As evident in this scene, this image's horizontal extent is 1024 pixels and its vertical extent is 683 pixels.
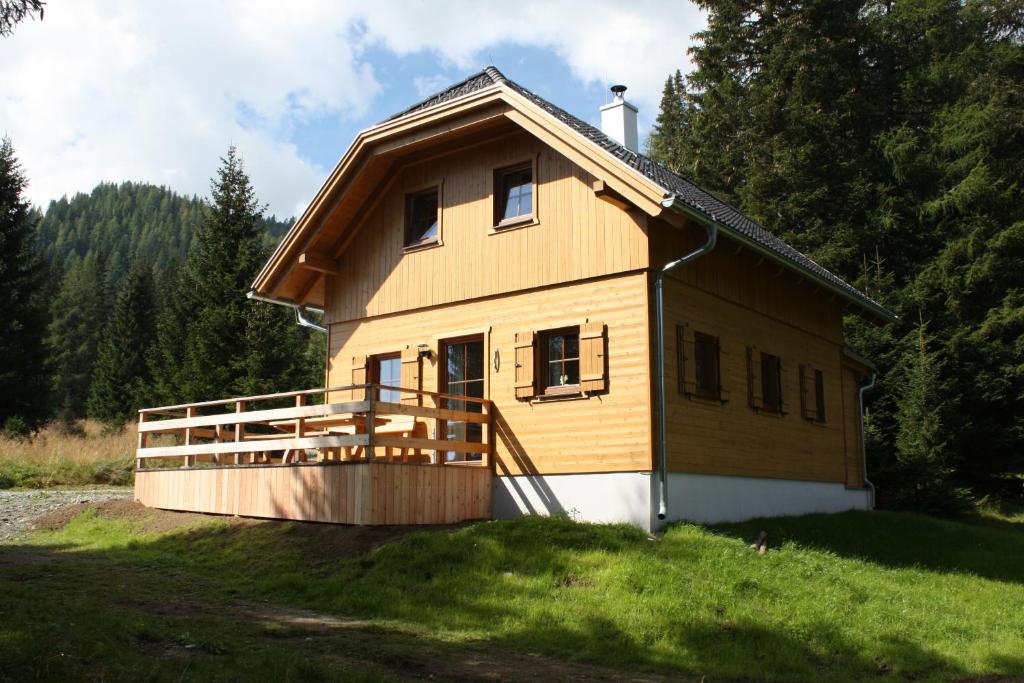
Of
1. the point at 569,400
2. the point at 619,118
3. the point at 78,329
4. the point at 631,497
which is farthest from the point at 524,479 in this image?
the point at 78,329

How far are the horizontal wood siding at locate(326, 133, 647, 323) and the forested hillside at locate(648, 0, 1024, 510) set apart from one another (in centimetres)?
1319

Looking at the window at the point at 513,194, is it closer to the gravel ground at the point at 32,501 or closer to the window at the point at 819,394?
the window at the point at 819,394

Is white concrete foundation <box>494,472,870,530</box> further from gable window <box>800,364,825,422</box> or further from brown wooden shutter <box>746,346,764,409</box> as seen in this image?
gable window <box>800,364,825,422</box>

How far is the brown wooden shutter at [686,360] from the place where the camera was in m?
14.1

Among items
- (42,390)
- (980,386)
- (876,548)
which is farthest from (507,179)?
(42,390)

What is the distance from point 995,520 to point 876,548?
10.4 metres

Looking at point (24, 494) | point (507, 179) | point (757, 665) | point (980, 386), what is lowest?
point (757, 665)

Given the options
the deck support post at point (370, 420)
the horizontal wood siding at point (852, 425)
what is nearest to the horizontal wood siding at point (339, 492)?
the deck support post at point (370, 420)

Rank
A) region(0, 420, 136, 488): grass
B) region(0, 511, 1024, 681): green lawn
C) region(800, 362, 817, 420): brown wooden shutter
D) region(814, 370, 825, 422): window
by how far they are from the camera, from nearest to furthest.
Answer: region(0, 511, 1024, 681): green lawn → region(800, 362, 817, 420): brown wooden shutter → region(814, 370, 825, 422): window → region(0, 420, 136, 488): grass

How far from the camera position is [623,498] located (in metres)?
13.3

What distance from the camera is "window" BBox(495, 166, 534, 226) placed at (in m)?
15.4

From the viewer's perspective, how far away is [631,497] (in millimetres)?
13188

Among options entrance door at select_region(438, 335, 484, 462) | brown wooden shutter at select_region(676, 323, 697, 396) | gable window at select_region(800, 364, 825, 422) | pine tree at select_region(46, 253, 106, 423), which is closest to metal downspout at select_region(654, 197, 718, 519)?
brown wooden shutter at select_region(676, 323, 697, 396)

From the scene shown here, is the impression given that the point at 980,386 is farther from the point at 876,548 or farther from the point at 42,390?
the point at 42,390
